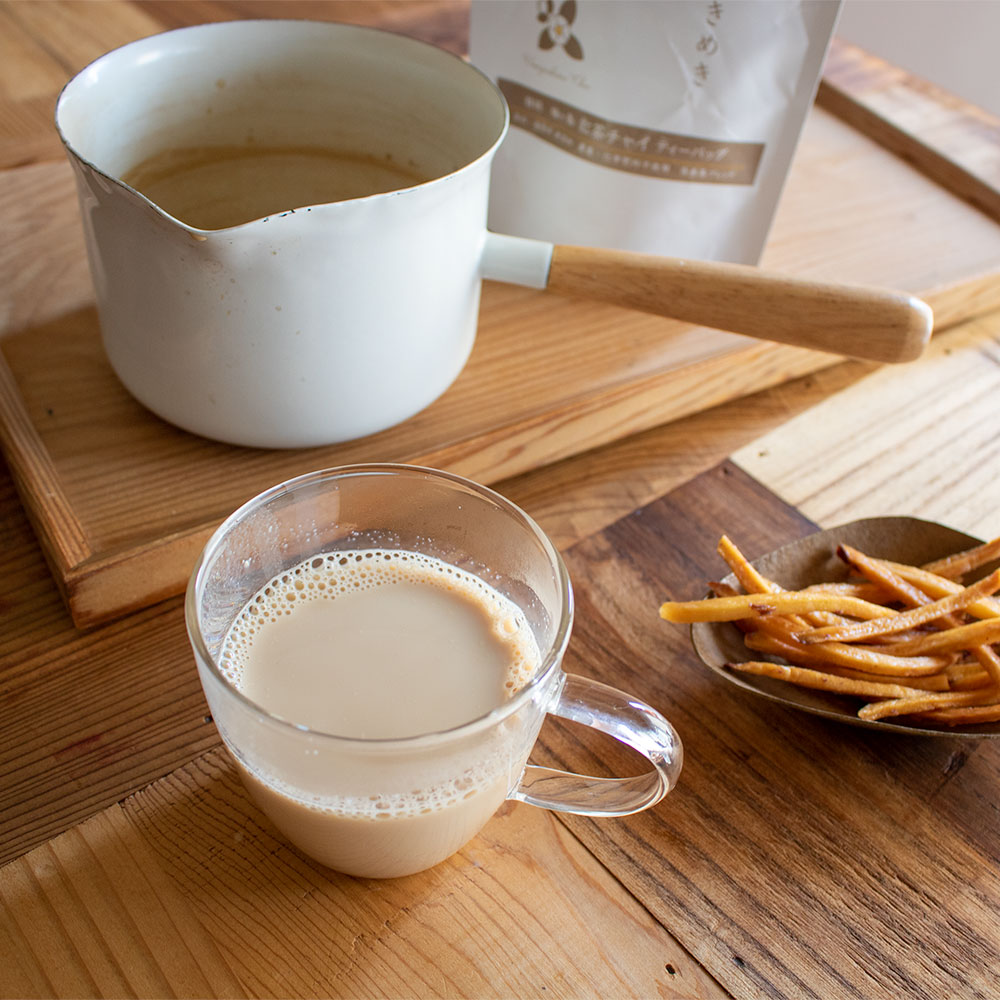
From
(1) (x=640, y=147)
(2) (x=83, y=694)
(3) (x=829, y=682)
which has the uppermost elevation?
(1) (x=640, y=147)

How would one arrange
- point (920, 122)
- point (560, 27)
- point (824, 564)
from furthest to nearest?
point (920, 122) → point (560, 27) → point (824, 564)

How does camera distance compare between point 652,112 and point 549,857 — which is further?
point 652,112

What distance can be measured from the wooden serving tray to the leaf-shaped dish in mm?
219

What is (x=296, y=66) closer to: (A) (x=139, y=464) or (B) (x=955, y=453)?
(A) (x=139, y=464)

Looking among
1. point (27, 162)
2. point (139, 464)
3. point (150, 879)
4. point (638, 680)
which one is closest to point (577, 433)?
point (638, 680)

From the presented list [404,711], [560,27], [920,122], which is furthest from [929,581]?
[920,122]

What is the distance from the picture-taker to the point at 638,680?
28.2 inches

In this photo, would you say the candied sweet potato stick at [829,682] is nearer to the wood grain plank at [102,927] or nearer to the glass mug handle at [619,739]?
the glass mug handle at [619,739]

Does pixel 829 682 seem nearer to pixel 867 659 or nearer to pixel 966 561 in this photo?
pixel 867 659

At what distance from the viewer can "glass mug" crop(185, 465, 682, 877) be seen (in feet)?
1.57

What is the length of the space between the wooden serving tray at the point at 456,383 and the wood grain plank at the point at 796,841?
0.21 meters

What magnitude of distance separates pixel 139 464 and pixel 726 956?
1.74ft

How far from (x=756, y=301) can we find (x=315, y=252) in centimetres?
35

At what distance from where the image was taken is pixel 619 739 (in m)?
0.57
